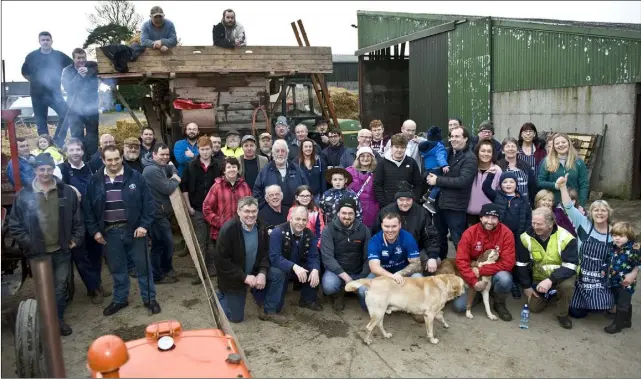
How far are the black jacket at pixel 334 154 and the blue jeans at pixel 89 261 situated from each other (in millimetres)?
3263

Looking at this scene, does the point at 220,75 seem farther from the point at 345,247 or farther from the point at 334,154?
the point at 345,247

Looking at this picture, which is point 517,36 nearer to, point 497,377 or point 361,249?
point 361,249

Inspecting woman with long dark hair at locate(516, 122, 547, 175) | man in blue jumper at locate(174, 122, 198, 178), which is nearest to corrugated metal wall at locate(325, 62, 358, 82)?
man in blue jumper at locate(174, 122, 198, 178)

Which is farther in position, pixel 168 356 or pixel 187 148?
pixel 187 148

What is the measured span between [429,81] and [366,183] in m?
9.92

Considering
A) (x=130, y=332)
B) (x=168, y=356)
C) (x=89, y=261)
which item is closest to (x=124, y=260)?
(x=89, y=261)

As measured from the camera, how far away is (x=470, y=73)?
13469 millimetres

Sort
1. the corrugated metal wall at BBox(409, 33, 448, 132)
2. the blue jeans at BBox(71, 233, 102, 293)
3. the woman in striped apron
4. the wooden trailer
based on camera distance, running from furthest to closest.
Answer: the corrugated metal wall at BBox(409, 33, 448, 132) < the wooden trailer < the blue jeans at BBox(71, 233, 102, 293) < the woman in striped apron

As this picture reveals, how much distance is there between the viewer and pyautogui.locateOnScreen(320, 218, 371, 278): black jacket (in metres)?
5.49

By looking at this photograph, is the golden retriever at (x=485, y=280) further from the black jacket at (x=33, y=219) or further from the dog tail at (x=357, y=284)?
the black jacket at (x=33, y=219)

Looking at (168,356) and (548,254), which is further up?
(168,356)

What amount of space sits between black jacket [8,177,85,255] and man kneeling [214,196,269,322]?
1426 mm

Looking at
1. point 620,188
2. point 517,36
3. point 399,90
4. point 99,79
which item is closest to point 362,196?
point 99,79

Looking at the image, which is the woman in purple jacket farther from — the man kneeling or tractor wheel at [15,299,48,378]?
tractor wheel at [15,299,48,378]
